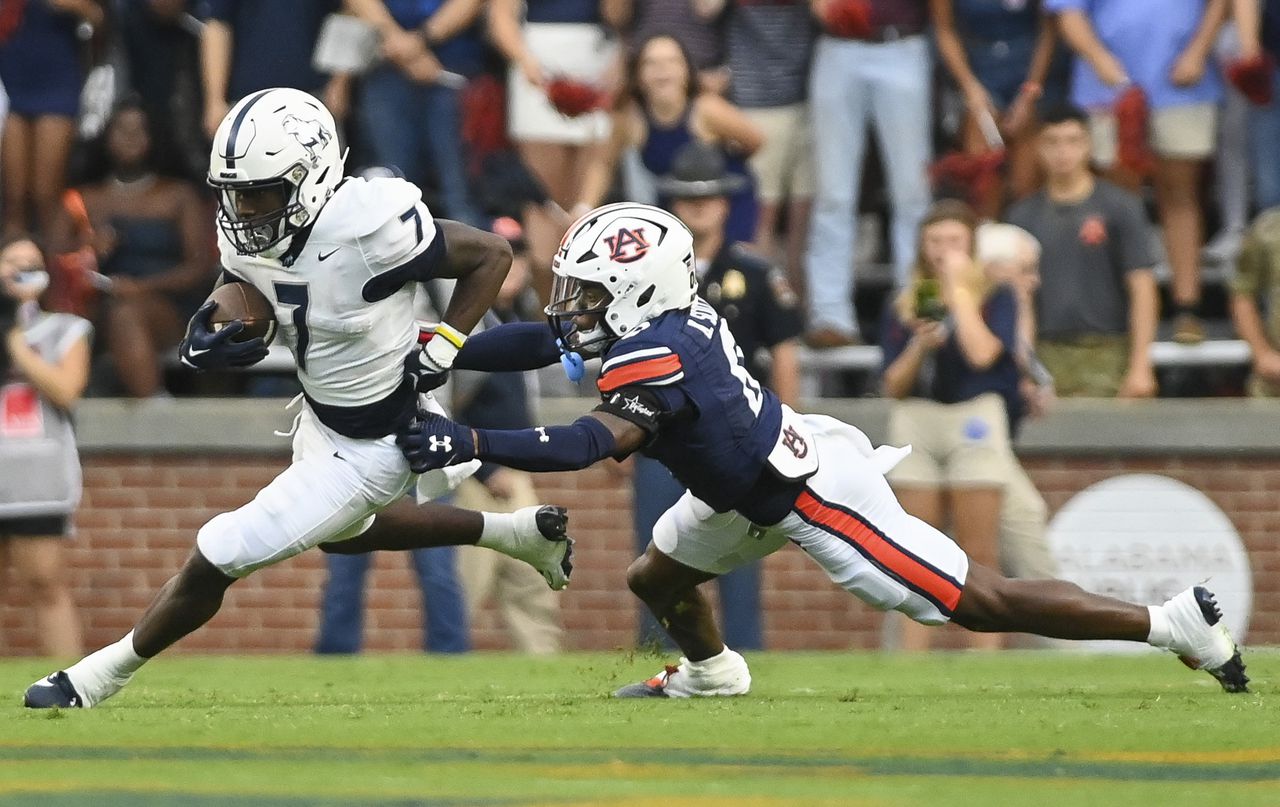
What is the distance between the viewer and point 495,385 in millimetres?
9898

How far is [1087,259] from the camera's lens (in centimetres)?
1044

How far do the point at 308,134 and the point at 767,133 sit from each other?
15.3 feet

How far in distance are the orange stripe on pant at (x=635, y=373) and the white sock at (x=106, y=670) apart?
1.69m

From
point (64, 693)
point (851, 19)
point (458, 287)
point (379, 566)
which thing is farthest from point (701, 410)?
point (379, 566)

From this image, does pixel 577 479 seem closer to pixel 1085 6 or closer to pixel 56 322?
pixel 56 322

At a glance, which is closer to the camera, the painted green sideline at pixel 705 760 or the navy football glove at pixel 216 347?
the painted green sideline at pixel 705 760

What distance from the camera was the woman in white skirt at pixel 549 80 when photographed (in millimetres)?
10938

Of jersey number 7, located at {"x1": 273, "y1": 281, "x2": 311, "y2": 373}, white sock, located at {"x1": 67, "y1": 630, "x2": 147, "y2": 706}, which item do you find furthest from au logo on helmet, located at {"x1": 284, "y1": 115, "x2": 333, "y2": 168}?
white sock, located at {"x1": 67, "y1": 630, "x2": 147, "y2": 706}

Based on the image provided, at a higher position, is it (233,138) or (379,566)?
(233,138)

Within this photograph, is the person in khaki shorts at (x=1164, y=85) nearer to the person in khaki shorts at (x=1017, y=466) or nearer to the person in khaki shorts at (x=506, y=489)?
the person in khaki shorts at (x=1017, y=466)

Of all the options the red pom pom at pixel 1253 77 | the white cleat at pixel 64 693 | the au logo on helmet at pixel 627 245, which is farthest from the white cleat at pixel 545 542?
the red pom pom at pixel 1253 77

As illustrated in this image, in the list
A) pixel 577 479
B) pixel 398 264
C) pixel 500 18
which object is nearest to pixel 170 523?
pixel 577 479

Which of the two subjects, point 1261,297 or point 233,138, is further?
point 1261,297

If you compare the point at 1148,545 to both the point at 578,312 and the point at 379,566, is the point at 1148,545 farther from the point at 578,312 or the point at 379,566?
the point at 578,312
